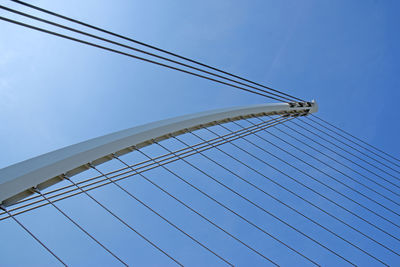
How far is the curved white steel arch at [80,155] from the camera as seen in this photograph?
5.99 metres

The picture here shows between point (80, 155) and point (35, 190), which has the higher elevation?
point (80, 155)

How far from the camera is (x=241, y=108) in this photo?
15828mm

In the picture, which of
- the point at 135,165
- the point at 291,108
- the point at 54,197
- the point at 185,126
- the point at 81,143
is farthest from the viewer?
the point at 291,108

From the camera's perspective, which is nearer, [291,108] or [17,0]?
[17,0]

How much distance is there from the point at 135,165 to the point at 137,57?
2.62 m

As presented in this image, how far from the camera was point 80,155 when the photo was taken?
7.50 meters

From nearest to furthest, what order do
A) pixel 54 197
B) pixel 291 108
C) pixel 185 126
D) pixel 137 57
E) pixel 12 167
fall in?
1. pixel 12 167
2. pixel 54 197
3. pixel 137 57
4. pixel 185 126
5. pixel 291 108

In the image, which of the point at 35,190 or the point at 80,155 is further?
the point at 80,155

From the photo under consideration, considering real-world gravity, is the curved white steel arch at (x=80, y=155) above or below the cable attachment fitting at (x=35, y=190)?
above

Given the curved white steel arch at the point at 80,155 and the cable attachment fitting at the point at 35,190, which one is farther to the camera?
the cable attachment fitting at the point at 35,190

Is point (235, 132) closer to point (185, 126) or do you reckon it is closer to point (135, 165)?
point (185, 126)

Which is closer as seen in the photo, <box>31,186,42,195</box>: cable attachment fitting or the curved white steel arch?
the curved white steel arch

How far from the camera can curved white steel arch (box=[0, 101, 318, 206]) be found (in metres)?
5.99

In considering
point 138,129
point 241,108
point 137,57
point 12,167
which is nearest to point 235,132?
point 241,108
